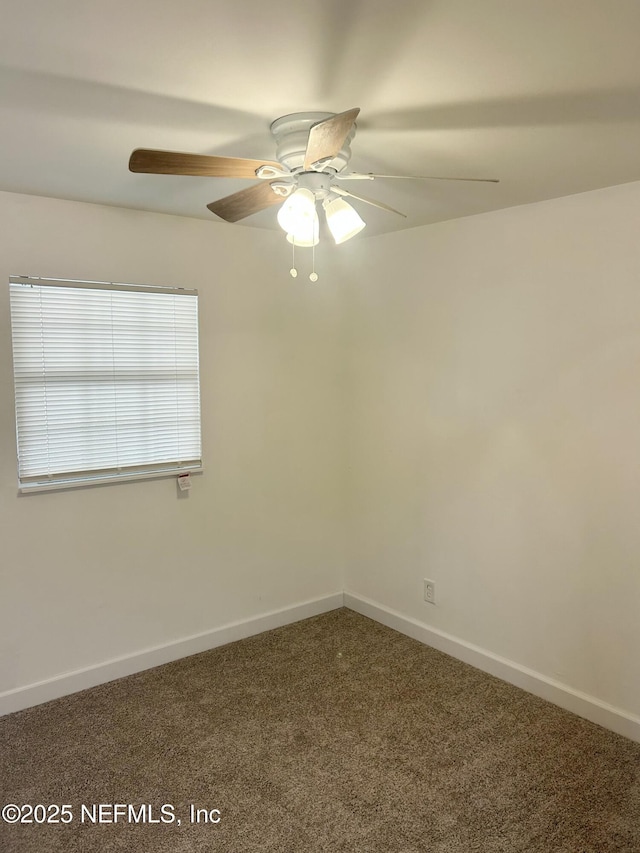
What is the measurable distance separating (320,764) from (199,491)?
57.1 inches

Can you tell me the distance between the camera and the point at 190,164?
5.21 ft

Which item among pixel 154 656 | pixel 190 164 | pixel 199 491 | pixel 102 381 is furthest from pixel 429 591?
pixel 190 164

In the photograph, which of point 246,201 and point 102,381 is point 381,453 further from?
point 246,201

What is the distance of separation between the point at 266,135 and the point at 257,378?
161 cm

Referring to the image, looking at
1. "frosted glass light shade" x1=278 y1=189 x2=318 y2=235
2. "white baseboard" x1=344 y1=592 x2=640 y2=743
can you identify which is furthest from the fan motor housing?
"white baseboard" x1=344 y1=592 x2=640 y2=743

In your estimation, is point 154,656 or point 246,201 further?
point 154,656

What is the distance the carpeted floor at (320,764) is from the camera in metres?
1.97

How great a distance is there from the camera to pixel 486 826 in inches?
78.4

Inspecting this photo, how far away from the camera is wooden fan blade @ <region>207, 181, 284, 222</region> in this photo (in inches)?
72.8

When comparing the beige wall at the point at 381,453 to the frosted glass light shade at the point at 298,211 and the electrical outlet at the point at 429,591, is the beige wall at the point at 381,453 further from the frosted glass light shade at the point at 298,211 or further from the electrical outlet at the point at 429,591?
the frosted glass light shade at the point at 298,211

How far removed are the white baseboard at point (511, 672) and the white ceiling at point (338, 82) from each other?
2195 millimetres

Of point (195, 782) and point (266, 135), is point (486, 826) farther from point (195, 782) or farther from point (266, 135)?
point (266, 135)

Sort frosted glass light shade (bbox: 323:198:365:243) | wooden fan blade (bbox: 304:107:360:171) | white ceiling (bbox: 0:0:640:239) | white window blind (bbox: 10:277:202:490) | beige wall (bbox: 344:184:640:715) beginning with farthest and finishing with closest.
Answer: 1. white window blind (bbox: 10:277:202:490)
2. beige wall (bbox: 344:184:640:715)
3. frosted glass light shade (bbox: 323:198:365:243)
4. wooden fan blade (bbox: 304:107:360:171)
5. white ceiling (bbox: 0:0:640:239)

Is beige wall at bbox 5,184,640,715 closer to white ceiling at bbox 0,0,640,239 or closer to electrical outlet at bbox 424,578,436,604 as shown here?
electrical outlet at bbox 424,578,436,604
